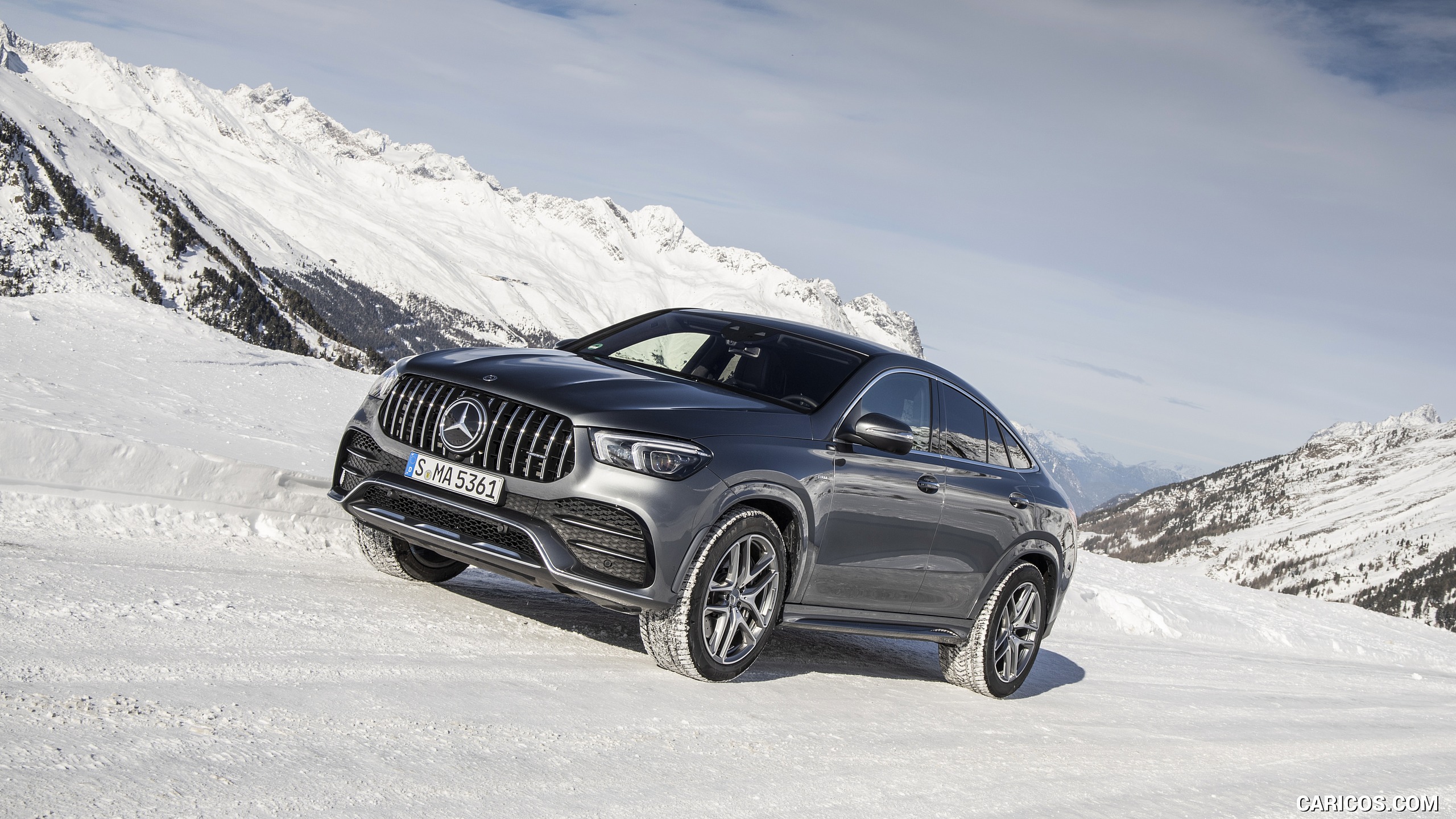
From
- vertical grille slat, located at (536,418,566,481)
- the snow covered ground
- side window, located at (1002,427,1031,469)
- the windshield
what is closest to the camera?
the snow covered ground

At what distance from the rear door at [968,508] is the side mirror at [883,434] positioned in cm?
75

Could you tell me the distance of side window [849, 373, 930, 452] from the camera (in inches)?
237

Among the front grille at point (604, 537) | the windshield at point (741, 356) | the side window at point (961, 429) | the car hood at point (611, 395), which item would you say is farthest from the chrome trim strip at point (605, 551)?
the side window at point (961, 429)

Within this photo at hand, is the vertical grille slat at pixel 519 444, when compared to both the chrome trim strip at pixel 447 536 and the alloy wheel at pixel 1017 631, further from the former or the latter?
the alloy wheel at pixel 1017 631

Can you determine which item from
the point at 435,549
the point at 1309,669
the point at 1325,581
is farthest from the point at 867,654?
the point at 1325,581

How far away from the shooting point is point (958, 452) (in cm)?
657

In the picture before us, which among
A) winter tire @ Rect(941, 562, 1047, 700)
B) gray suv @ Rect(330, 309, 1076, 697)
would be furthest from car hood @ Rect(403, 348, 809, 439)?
winter tire @ Rect(941, 562, 1047, 700)

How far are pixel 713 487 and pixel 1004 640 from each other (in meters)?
2.86

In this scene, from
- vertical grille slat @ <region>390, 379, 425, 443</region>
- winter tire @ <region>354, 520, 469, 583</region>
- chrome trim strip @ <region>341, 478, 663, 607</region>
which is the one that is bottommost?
winter tire @ <region>354, 520, 469, 583</region>

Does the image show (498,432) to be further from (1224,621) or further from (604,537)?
(1224,621)

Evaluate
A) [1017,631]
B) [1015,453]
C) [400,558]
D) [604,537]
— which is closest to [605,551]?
[604,537]

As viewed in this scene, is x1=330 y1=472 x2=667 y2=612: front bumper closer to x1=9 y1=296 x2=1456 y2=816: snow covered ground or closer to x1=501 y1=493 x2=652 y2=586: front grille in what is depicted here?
x1=501 y1=493 x2=652 y2=586: front grille

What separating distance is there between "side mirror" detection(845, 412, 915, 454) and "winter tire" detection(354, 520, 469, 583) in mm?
2331

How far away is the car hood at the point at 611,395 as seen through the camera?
4.93 m
